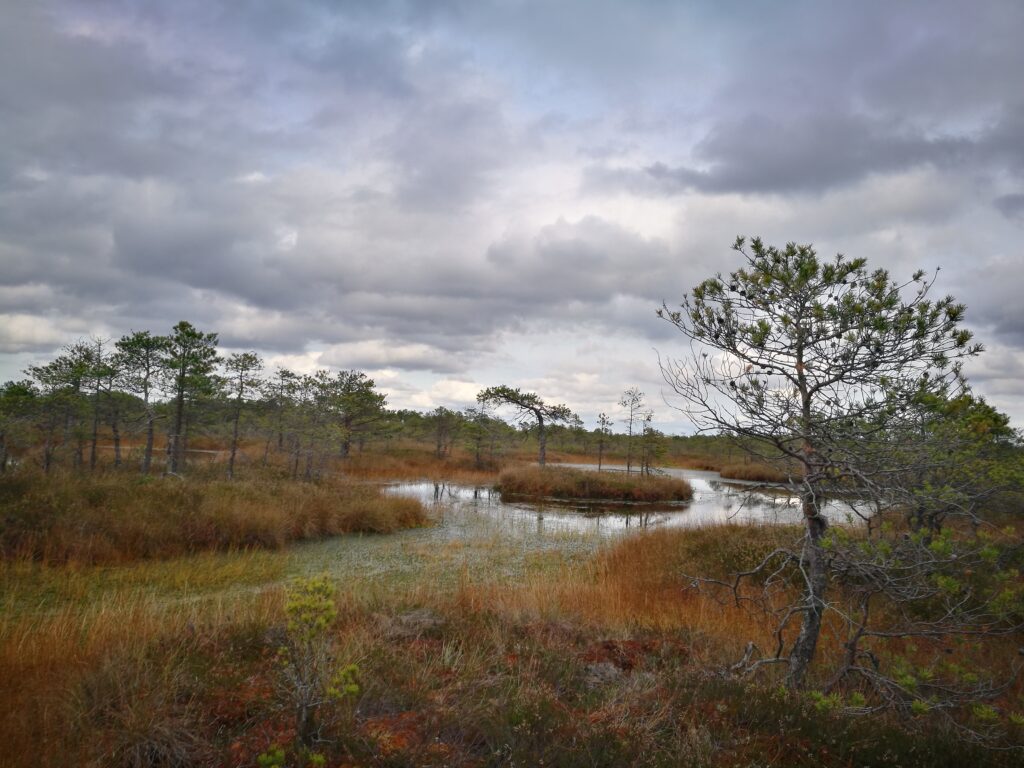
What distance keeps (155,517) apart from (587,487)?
75.6ft

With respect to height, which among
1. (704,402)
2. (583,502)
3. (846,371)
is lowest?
(583,502)

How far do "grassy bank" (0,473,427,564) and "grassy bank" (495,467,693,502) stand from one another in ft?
47.0

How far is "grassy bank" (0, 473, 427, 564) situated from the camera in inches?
443

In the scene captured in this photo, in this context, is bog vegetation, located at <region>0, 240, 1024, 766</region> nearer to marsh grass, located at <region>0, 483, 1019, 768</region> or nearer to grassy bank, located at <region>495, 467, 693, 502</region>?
marsh grass, located at <region>0, 483, 1019, 768</region>

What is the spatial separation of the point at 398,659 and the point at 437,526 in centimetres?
1400

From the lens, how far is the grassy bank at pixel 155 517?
36.9 ft

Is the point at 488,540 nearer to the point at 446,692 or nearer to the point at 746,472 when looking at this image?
the point at 446,692

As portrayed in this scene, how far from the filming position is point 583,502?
1161 inches

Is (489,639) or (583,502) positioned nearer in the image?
(489,639)

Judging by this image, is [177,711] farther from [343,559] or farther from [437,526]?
[437,526]

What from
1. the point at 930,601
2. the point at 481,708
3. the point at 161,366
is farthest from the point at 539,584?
the point at 161,366

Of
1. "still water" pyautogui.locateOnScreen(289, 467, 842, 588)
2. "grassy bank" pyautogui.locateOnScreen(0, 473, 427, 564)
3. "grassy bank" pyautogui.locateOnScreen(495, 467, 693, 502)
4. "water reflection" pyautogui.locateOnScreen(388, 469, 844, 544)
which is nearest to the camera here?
"grassy bank" pyautogui.locateOnScreen(0, 473, 427, 564)

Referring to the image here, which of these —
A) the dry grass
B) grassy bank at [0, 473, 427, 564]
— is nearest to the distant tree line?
grassy bank at [0, 473, 427, 564]

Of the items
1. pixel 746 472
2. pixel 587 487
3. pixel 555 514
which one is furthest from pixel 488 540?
pixel 746 472
